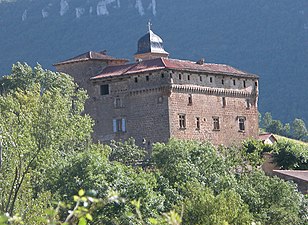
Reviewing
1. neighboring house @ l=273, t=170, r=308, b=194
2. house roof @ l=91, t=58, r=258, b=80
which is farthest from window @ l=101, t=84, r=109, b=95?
neighboring house @ l=273, t=170, r=308, b=194

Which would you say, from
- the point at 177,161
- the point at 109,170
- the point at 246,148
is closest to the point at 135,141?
the point at 246,148

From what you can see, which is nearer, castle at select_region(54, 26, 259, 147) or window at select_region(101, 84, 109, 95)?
castle at select_region(54, 26, 259, 147)

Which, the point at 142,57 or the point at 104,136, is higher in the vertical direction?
the point at 142,57

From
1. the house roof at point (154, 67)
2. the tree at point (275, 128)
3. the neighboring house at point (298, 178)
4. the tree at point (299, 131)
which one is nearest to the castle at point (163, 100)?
the house roof at point (154, 67)

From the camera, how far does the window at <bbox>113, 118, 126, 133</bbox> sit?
255 feet

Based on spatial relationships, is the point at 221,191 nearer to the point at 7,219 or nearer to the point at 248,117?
the point at 248,117

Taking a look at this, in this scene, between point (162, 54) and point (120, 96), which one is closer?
point (120, 96)

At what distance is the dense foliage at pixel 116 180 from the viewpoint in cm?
4700

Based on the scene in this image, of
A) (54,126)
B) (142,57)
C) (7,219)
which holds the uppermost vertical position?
(142,57)

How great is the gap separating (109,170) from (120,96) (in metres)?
25.1

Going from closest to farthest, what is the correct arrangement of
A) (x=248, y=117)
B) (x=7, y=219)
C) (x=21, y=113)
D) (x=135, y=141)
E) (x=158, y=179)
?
1. (x=7, y=219)
2. (x=21, y=113)
3. (x=158, y=179)
4. (x=135, y=141)
5. (x=248, y=117)

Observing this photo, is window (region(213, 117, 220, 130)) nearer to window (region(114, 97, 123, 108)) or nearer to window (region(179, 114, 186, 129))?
window (region(179, 114, 186, 129))

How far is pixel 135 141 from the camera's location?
76375 millimetres

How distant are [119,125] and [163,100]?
13.7ft
